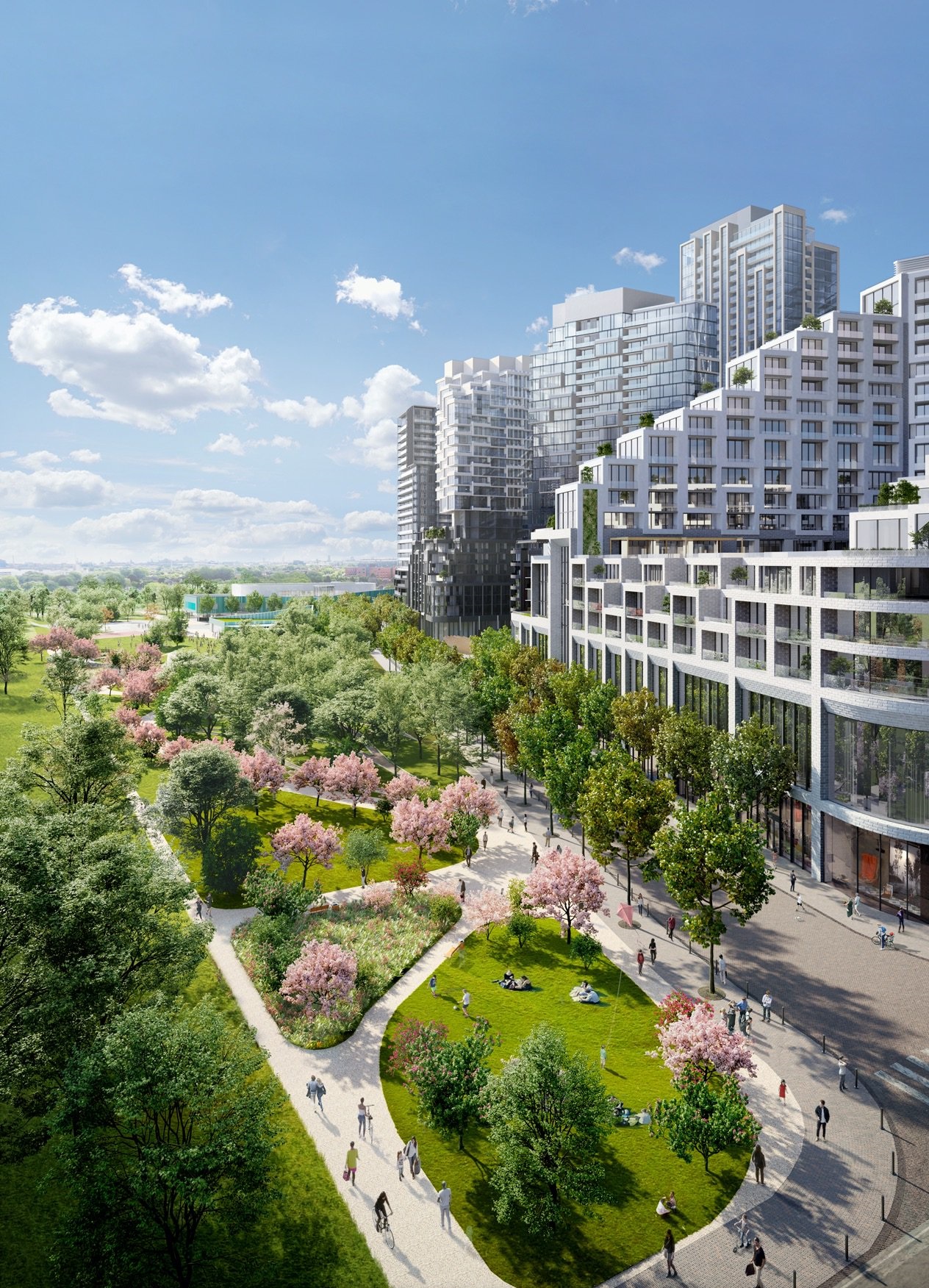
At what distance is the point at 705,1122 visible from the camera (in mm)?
23094

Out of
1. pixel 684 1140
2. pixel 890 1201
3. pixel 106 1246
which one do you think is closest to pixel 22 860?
pixel 106 1246

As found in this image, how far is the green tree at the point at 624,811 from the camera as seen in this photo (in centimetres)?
4038

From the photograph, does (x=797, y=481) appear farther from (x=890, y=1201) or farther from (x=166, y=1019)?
(x=166, y=1019)

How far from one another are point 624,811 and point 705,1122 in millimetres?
18269

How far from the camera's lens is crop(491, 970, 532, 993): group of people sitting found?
116 feet

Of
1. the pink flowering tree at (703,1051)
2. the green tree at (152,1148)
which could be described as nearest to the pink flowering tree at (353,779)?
the pink flowering tree at (703,1051)

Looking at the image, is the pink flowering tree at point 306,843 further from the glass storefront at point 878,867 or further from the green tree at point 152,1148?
the glass storefront at point 878,867

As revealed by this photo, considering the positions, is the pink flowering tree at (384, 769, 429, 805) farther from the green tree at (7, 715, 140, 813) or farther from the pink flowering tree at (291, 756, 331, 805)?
the green tree at (7, 715, 140, 813)

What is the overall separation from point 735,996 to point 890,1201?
10.9 m

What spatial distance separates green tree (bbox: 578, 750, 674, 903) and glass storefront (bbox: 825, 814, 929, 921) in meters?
11.1

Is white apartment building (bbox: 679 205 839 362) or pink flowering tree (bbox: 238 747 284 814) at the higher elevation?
white apartment building (bbox: 679 205 839 362)

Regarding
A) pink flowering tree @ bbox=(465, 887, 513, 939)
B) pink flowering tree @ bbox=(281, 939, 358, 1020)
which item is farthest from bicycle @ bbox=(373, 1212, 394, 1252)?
pink flowering tree @ bbox=(465, 887, 513, 939)

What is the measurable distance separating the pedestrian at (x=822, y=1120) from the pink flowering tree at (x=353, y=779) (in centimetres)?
3752

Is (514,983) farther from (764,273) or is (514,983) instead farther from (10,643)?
(764,273)
